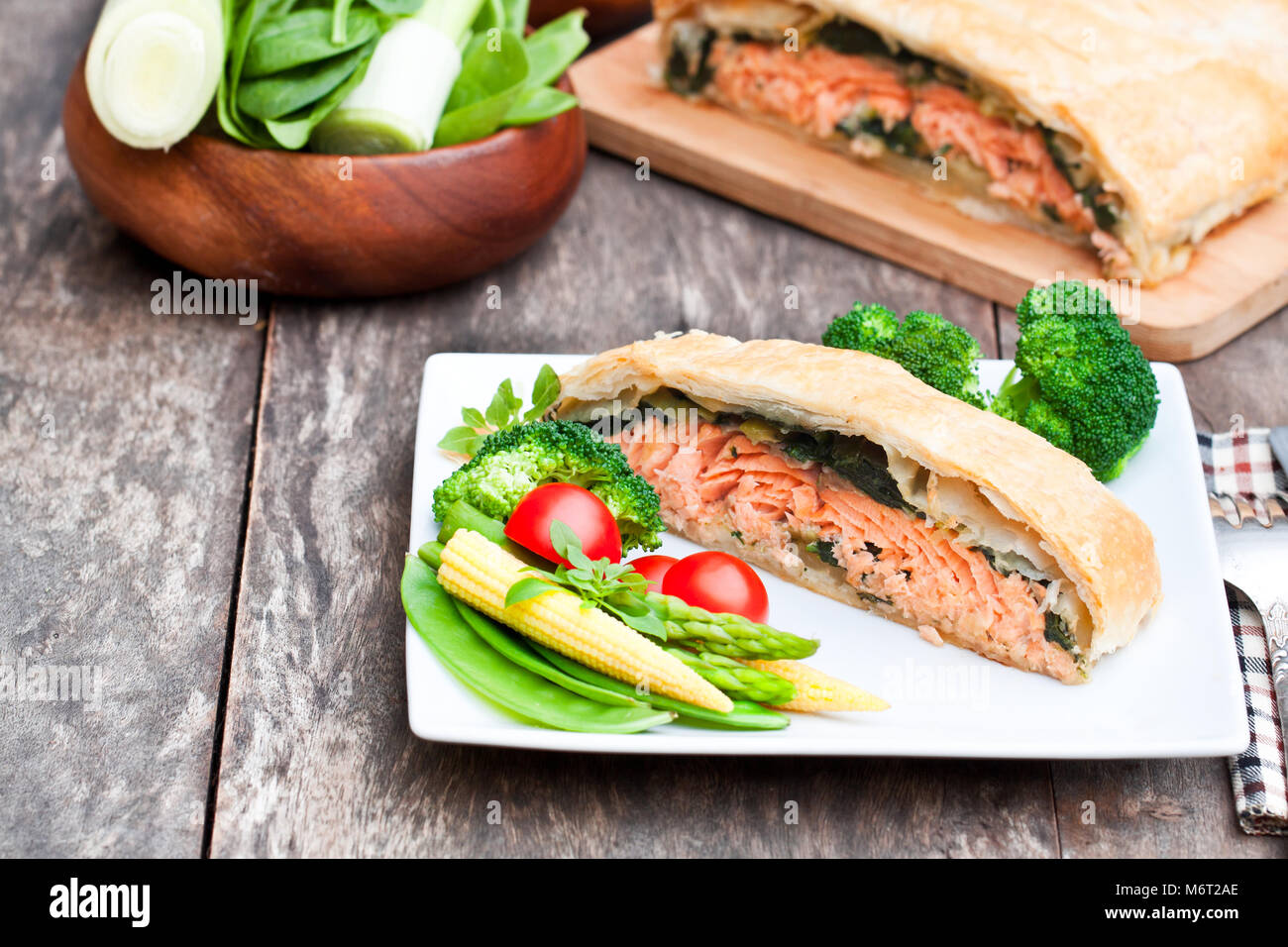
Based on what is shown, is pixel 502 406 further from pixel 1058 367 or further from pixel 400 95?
pixel 1058 367

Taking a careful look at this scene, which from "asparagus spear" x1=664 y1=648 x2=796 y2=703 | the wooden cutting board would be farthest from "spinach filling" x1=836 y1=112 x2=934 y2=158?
"asparagus spear" x1=664 y1=648 x2=796 y2=703

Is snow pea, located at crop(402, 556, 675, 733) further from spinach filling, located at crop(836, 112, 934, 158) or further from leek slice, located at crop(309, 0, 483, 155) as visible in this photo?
spinach filling, located at crop(836, 112, 934, 158)

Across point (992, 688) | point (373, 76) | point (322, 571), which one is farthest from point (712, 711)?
point (373, 76)

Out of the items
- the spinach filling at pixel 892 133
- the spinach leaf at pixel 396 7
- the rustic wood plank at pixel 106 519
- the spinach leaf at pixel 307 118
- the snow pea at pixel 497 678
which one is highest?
the spinach leaf at pixel 396 7

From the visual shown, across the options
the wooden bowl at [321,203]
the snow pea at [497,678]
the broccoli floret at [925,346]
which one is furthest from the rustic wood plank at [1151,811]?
the wooden bowl at [321,203]

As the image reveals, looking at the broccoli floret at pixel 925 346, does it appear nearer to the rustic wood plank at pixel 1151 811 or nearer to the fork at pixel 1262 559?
the fork at pixel 1262 559

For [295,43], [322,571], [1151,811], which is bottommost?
[322,571]
